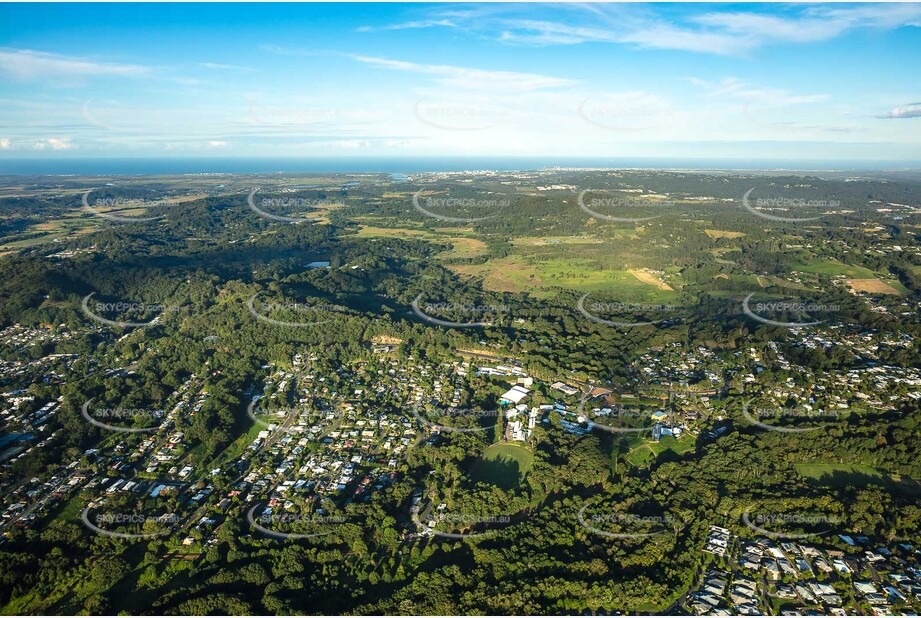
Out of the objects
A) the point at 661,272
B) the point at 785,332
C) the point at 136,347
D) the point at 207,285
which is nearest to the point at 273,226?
the point at 207,285
